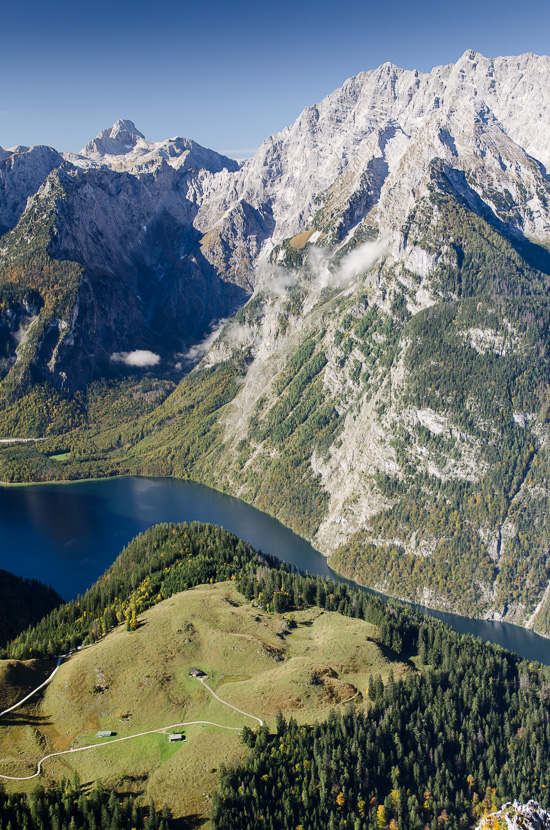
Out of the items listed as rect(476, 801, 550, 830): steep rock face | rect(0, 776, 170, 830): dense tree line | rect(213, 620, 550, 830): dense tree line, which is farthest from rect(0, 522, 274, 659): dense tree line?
rect(476, 801, 550, 830): steep rock face

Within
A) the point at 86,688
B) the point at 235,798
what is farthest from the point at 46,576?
the point at 235,798

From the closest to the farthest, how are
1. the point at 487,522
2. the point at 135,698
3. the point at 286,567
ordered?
1. the point at 135,698
2. the point at 286,567
3. the point at 487,522

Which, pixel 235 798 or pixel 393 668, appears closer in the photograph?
pixel 235 798

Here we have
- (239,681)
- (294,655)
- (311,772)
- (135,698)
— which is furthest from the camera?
(294,655)

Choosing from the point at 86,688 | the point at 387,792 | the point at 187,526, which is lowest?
the point at 387,792

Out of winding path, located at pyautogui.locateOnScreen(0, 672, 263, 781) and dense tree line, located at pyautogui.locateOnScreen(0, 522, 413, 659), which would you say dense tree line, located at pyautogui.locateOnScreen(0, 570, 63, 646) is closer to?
dense tree line, located at pyautogui.locateOnScreen(0, 522, 413, 659)

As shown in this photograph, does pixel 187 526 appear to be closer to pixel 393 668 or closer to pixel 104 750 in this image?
pixel 393 668

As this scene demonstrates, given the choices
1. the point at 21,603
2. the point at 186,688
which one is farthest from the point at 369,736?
the point at 21,603

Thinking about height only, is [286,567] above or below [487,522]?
below
